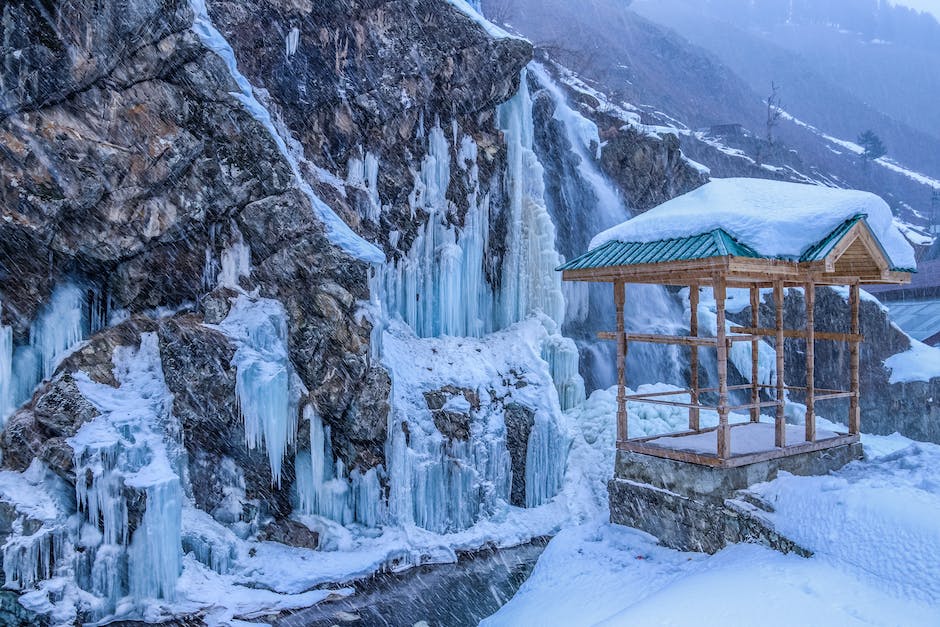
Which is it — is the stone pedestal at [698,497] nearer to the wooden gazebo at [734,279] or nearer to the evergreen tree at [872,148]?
the wooden gazebo at [734,279]

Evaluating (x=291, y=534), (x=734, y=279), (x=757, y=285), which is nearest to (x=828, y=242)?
(x=734, y=279)

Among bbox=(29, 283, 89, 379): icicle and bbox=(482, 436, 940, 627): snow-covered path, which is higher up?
bbox=(29, 283, 89, 379): icicle

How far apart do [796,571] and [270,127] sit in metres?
8.97

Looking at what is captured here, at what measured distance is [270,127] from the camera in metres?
10.3

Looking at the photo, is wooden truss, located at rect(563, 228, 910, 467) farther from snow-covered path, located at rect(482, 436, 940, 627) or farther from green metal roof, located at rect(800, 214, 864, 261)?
snow-covered path, located at rect(482, 436, 940, 627)

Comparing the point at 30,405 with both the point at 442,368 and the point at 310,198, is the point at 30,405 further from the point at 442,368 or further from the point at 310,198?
the point at 442,368

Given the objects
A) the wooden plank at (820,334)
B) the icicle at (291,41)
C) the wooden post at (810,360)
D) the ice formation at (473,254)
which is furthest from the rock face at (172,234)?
the wooden post at (810,360)

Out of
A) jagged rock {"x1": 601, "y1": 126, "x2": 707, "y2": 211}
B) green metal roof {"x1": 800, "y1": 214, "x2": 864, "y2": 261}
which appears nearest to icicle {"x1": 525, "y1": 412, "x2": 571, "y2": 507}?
green metal roof {"x1": 800, "y1": 214, "x2": 864, "y2": 261}

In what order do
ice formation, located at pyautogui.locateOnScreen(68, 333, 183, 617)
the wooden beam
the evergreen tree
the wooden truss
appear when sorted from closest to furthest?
1. the wooden truss
2. the wooden beam
3. ice formation, located at pyautogui.locateOnScreen(68, 333, 183, 617)
4. the evergreen tree

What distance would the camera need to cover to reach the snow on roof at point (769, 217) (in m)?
6.93

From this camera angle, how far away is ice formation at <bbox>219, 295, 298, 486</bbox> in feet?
31.0

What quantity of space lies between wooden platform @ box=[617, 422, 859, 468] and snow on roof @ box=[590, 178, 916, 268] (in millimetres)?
2169

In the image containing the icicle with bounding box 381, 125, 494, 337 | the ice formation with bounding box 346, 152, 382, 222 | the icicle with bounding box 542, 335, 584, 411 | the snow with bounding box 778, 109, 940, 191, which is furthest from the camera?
the snow with bounding box 778, 109, 940, 191

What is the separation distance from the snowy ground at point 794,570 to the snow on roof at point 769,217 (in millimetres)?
2416
